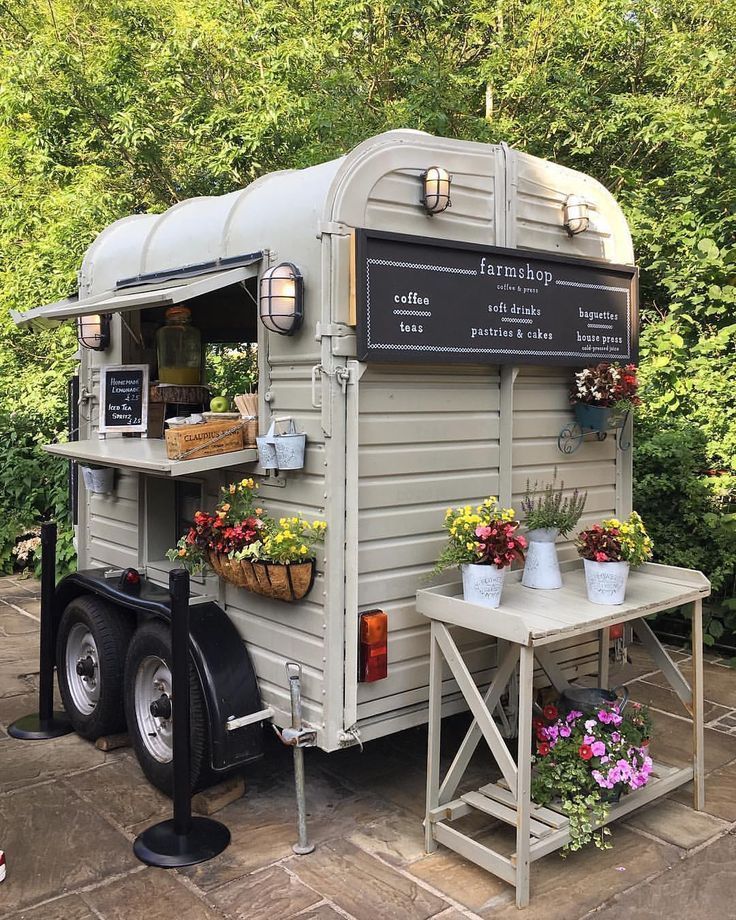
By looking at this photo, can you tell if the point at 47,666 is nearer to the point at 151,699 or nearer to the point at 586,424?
the point at 151,699

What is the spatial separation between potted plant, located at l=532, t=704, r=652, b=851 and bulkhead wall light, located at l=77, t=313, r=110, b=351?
3.45 meters

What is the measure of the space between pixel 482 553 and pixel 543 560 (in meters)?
0.56

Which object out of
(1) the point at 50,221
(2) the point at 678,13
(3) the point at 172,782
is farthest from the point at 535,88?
(3) the point at 172,782

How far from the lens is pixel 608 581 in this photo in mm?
3586

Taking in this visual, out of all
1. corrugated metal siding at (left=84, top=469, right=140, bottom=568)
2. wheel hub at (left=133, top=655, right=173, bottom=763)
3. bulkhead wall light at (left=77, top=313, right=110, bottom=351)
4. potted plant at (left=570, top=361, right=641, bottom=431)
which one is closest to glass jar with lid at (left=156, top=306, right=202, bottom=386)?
bulkhead wall light at (left=77, top=313, right=110, bottom=351)

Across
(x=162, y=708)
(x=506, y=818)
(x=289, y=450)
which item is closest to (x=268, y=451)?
(x=289, y=450)

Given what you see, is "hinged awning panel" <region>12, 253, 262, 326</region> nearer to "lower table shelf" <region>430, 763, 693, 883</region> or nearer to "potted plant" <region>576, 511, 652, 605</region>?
"potted plant" <region>576, 511, 652, 605</region>

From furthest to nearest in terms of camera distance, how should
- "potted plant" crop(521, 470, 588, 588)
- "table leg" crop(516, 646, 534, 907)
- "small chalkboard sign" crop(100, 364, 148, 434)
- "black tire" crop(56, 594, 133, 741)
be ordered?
1. "small chalkboard sign" crop(100, 364, 148, 434)
2. "black tire" crop(56, 594, 133, 741)
3. "potted plant" crop(521, 470, 588, 588)
4. "table leg" crop(516, 646, 534, 907)

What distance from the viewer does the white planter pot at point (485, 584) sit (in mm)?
3424

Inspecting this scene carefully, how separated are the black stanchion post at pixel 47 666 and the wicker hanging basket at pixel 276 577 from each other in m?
1.73

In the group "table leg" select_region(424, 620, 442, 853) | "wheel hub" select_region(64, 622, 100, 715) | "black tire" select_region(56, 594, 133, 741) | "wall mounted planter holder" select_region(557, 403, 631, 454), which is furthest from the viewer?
"wheel hub" select_region(64, 622, 100, 715)

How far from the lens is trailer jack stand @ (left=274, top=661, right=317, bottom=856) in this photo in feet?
11.3

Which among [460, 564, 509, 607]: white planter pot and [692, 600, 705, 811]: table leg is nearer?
[460, 564, 509, 607]: white planter pot

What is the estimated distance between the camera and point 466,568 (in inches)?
137
